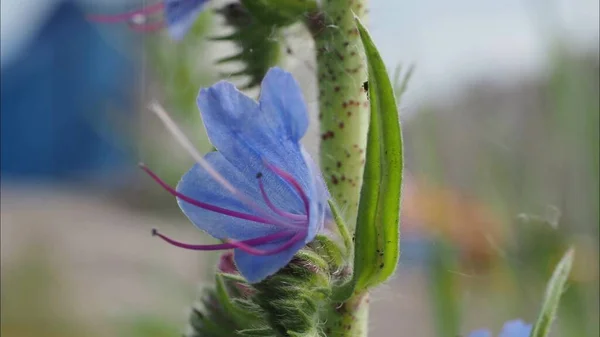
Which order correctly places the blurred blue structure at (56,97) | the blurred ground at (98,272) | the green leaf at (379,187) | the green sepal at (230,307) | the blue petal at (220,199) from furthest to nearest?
the blurred blue structure at (56,97) → the blurred ground at (98,272) → the green sepal at (230,307) → the blue petal at (220,199) → the green leaf at (379,187)

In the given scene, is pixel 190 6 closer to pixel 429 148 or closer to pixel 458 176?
pixel 429 148

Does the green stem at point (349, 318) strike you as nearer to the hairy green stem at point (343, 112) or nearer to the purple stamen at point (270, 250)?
the hairy green stem at point (343, 112)

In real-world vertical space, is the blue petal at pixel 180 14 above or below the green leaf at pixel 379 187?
above

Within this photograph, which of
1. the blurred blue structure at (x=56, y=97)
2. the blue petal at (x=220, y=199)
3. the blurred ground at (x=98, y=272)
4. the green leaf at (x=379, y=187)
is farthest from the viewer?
the blurred blue structure at (x=56, y=97)

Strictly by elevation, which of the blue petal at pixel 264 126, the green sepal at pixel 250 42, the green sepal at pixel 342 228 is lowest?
the green sepal at pixel 342 228

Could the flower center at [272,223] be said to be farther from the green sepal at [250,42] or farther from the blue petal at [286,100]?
the green sepal at [250,42]

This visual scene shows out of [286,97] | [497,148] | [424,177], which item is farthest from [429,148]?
[286,97]

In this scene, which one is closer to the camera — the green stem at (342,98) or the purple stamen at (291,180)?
the purple stamen at (291,180)

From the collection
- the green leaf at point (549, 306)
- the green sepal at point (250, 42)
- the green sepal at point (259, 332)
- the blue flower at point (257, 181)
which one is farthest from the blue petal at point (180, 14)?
the green leaf at point (549, 306)

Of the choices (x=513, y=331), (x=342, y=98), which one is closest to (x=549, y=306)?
(x=513, y=331)
